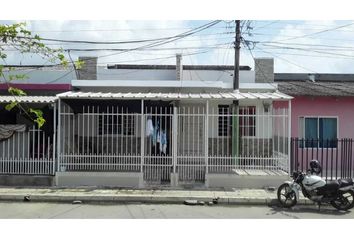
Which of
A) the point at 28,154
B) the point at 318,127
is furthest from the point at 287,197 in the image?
the point at 318,127

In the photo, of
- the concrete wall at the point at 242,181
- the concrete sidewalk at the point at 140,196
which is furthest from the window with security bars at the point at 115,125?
the concrete wall at the point at 242,181

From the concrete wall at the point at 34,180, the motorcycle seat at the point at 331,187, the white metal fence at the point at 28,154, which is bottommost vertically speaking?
the concrete wall at the point at 34,180

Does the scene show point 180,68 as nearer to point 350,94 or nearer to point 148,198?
point 350,94

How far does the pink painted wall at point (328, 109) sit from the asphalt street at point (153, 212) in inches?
307

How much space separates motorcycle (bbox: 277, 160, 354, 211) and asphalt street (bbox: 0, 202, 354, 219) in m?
0.21

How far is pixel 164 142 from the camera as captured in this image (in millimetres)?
12711

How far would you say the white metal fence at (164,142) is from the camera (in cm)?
1211

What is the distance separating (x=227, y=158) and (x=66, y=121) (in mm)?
4746

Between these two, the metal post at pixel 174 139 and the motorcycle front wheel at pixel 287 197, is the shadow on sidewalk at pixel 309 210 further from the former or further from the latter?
the metal post at pixel 174 139

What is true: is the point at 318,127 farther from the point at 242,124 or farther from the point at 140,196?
the point at 140,196

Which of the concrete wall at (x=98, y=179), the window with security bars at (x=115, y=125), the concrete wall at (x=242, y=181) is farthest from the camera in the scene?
the window with security bars at (x=115, y=125)

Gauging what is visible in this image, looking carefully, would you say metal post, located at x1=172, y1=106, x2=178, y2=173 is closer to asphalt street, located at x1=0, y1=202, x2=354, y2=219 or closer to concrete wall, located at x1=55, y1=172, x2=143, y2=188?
concrete wall, located at x1=55, y1=172, x2=143, y2=188

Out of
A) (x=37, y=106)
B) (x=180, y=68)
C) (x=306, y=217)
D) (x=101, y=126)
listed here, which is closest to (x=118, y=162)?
(x=101, y=126)

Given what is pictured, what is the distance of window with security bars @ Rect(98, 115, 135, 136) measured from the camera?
1422 cm
